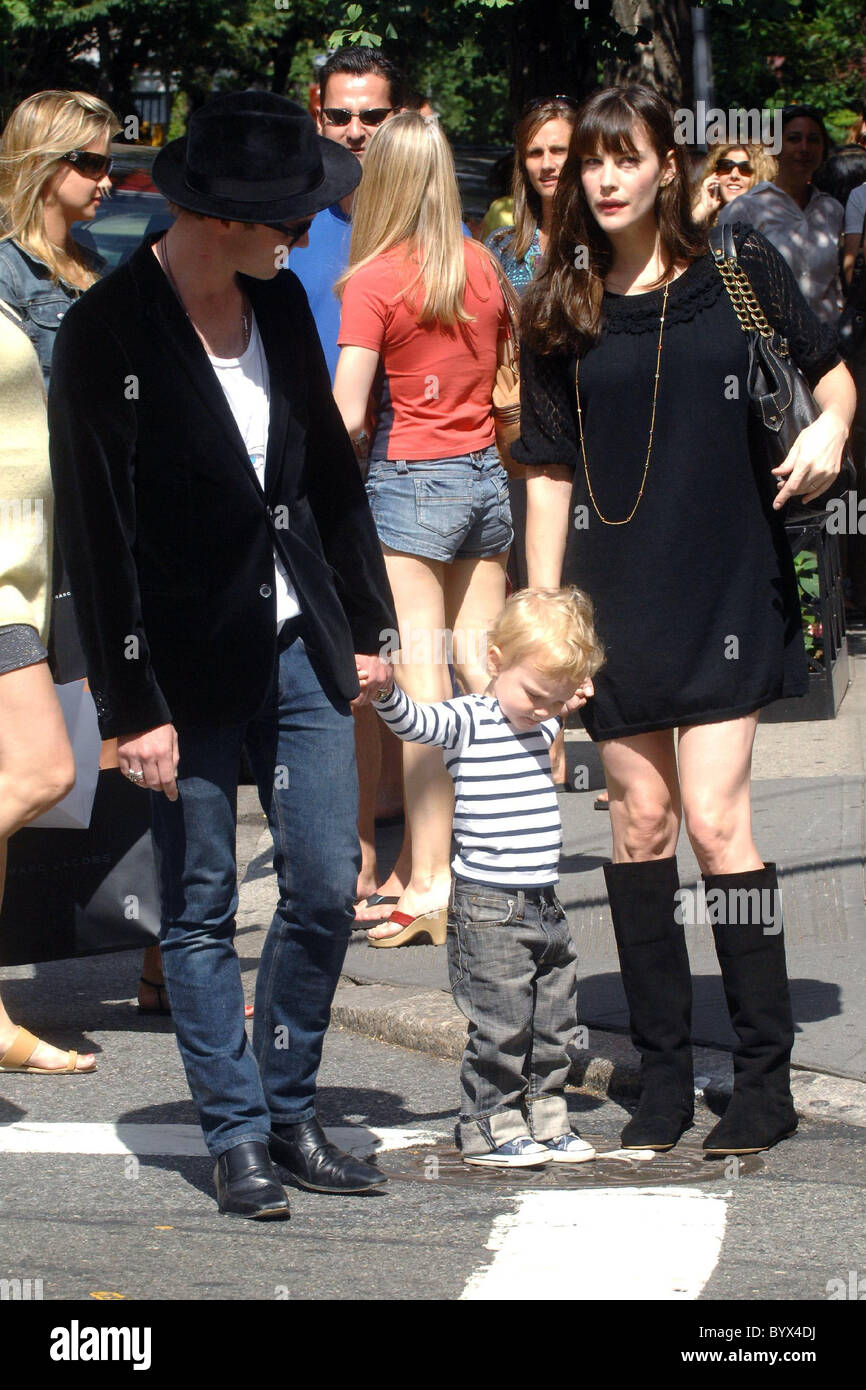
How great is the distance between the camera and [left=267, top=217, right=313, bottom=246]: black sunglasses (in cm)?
359

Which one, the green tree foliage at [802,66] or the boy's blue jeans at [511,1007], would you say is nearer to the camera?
the boy's blue jeans at [511,1007]

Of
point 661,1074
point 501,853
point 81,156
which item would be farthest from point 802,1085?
point 81,156

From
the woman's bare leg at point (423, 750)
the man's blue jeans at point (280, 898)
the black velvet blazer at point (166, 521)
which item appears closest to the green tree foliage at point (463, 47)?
the woman's bare leg at point (423, 750)

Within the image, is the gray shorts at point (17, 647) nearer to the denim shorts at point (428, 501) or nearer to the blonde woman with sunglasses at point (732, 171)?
the denim shorts at point (428, 501)

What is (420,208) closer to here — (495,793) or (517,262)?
(517,262)

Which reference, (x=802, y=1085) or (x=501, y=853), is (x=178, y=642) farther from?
(x=802, y=1085)

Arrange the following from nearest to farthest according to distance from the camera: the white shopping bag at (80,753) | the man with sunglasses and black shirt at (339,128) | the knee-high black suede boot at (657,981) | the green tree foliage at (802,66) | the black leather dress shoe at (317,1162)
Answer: the black leather dress shoe at (317,1162), the knee-high black suede boot at (657,981), the white shopping bag at (80,753), the man with sunglasses and black shirt at (339,128), the green tree foliage at (802,66)

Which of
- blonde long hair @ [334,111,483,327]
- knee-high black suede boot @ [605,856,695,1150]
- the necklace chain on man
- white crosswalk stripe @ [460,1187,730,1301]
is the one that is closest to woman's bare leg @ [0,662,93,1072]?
the necklace chain on man

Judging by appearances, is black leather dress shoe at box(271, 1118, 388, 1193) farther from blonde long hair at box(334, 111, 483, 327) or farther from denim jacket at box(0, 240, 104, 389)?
blonde long hair at box(334, 111, 483, 327)

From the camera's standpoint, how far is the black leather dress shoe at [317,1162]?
3.85 metres

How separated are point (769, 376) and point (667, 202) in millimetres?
446

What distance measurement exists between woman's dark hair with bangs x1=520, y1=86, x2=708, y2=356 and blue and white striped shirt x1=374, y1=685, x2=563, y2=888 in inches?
32.8

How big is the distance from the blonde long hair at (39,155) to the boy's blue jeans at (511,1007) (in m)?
2.43

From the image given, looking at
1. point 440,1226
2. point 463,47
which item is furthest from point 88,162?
point 463,47
